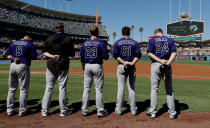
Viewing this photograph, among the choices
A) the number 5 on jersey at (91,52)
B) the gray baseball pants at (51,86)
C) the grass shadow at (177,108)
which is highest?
the number 5 on jersey at (91,52)

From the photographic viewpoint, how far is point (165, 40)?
4133mm

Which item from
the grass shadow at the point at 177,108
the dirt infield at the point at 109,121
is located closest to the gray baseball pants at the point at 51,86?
the dirt infield at the point at 109,121

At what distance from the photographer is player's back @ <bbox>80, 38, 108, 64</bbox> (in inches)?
164

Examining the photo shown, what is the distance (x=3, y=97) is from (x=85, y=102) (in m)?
3.76

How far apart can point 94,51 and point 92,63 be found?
0.96 feet

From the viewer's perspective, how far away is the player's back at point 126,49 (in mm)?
4270

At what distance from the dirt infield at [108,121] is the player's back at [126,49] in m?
1.47

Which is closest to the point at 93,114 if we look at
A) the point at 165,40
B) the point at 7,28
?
the point at 165,40

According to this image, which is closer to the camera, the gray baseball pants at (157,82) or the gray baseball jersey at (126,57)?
the gray baseball pants at (157,82)

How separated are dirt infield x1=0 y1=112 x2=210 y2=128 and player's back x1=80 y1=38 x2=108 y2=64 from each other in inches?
54.4

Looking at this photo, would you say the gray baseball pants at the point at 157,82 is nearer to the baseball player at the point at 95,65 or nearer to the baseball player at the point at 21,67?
the baseball player at the point at 95,65

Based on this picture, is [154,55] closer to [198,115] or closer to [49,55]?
[198,115]

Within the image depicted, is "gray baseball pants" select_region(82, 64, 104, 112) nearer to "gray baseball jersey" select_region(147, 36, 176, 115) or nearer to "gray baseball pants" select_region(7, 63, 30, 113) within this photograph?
"gray baseball jersey" select_region(147, 36, 176, 115)

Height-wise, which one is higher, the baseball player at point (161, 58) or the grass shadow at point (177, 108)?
the baseball player at point (161, 58)
